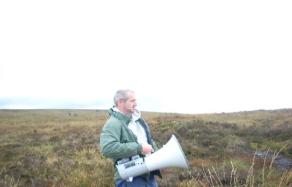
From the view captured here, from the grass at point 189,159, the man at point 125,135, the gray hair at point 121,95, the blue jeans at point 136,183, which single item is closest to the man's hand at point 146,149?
the man at point 125,135

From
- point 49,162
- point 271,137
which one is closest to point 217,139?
point 271,137

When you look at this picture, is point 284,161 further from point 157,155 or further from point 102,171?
point 157,155

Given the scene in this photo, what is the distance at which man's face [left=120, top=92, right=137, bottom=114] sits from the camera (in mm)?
5777

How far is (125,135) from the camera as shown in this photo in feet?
19.1

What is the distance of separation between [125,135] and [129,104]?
35 cm

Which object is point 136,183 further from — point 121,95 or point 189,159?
point 189,159

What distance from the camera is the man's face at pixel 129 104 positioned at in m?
5.78

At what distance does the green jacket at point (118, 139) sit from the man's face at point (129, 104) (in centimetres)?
8

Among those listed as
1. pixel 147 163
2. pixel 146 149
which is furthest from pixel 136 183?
pixel 146 149

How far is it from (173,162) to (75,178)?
5633 mm

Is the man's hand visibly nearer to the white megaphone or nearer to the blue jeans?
the white megaphone

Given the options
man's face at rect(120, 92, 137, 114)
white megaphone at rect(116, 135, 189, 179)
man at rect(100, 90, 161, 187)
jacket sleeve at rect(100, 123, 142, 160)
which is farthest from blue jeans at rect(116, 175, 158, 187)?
man's face at rect(120, 92, 137, 114)

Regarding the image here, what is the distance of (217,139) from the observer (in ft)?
70.0

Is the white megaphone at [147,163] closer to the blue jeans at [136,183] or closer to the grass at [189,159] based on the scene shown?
the blue jeans at [136,183]
